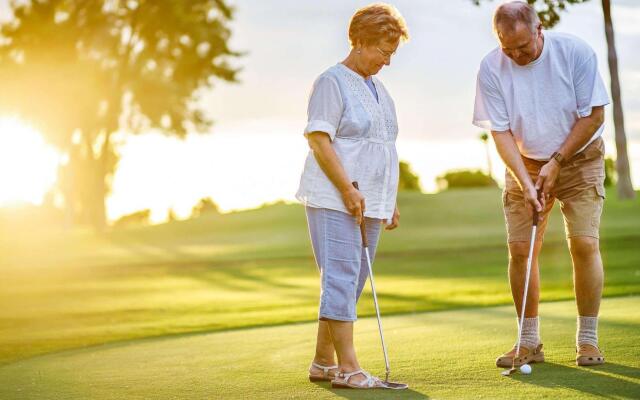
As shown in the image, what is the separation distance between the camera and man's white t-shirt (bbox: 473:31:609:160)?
18.7 ft

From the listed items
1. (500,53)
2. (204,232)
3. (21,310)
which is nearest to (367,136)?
(500,53)

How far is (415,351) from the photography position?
21.2 feet

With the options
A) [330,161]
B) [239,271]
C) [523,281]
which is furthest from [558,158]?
[239,271]

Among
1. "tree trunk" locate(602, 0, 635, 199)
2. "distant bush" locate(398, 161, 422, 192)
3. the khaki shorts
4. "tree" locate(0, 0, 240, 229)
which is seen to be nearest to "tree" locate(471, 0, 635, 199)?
"tree trunk" locate(602, 0, 635, 199)

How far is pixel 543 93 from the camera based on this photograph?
226 inches

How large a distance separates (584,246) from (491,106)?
3.01ft

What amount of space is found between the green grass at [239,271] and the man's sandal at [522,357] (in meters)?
4.20

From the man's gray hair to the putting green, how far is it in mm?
1770

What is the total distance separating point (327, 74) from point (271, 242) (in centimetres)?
2239

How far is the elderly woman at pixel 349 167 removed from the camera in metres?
5.34

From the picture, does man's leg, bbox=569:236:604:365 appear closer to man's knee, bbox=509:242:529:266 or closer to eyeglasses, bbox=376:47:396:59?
man's knee, bbox=509:242:529:266

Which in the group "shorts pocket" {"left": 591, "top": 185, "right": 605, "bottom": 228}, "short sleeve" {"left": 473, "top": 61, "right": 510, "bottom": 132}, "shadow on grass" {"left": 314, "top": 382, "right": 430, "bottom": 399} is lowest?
"shadow on grass" {"left": 314, "top": 382, "right": 430, "bottom": 399}

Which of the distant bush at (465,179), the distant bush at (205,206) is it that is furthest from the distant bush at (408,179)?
the distant bush at (205,206)

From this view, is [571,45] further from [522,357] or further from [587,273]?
[522,357]
